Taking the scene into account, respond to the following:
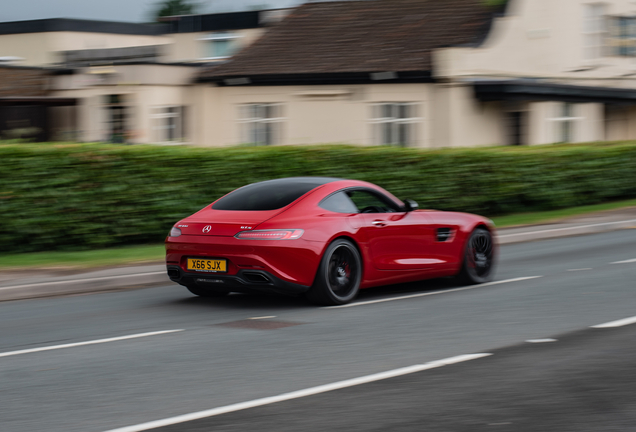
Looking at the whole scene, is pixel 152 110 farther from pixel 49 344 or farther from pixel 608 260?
pixel 49 344

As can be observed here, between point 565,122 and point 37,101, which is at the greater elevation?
point 37,101

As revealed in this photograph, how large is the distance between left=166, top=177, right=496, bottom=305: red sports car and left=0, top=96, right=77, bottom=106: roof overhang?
17.5 m

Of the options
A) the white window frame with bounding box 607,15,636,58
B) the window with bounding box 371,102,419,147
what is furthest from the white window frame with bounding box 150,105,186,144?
the white window frame with bounding box 607,15,636,58

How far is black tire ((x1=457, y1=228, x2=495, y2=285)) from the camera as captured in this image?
9961 millimetres

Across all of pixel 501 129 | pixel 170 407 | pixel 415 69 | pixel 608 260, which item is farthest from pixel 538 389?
pixel 501 129

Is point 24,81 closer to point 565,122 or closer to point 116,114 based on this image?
point 116,114

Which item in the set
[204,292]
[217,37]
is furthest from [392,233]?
[217,37]

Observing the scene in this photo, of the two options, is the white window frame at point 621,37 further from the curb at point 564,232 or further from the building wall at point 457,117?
the curb at point 564,232

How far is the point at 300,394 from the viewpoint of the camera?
17.1 feet

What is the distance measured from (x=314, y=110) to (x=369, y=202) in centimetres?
1618

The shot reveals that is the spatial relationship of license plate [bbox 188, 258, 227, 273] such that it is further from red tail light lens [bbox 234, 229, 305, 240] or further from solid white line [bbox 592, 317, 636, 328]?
solid white line [bbox 592, 317, 636, 328]

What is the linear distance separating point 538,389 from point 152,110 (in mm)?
21260

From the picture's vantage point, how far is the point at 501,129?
25.0m

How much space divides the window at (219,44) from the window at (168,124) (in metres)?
10.7
